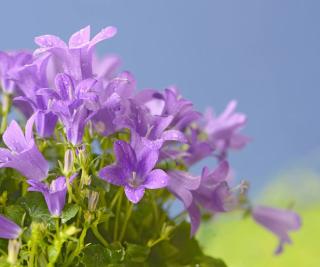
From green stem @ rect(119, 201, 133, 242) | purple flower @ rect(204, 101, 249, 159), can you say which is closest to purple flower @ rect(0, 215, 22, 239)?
green stem @ rect(119, 201, 133, 242)

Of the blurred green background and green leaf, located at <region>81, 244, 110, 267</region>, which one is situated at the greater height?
green leaf, located at <region>81, 244, 110, 267</region>

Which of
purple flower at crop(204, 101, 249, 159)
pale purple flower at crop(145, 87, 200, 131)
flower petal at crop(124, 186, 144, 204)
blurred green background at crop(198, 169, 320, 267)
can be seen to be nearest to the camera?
flower petal at crop(124, 186, 144, 204)

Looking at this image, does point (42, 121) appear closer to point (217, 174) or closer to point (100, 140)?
point (100, 140)

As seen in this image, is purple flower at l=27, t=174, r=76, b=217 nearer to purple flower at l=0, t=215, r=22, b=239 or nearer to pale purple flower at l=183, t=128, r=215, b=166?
purple flower at l=0, t=215, r=22, b=239

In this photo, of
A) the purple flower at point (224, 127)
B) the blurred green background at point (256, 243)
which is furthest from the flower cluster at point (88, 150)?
the blurred green background at point (256, 243)

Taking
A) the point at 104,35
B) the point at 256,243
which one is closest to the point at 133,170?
the point at 104,35

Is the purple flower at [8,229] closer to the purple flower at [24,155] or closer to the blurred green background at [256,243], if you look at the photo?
the purple flower at [24,155]
